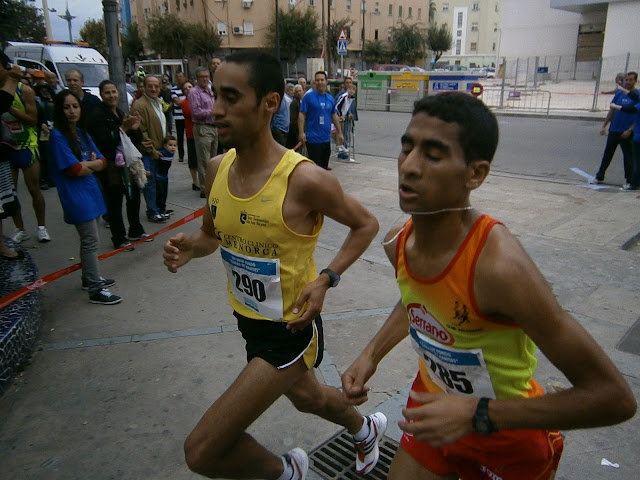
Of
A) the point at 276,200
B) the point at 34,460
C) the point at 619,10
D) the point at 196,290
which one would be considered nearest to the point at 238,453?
the point at 276,200

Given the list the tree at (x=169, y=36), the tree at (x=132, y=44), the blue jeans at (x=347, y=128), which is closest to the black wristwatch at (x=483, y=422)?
the blue jeans at (x=347, y=128)

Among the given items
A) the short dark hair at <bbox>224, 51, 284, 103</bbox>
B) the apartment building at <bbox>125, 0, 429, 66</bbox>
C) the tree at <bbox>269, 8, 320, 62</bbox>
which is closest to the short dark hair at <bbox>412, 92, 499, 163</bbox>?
the short dark hair at <bbox>224, 51, 284, 103</bbox>

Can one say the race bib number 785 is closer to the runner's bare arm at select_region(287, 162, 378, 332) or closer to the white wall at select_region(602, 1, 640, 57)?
the runner's bare arm at select_region(287, 162, 378, 332)

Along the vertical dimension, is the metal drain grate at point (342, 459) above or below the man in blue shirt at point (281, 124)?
below

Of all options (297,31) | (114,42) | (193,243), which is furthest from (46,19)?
(193,243)

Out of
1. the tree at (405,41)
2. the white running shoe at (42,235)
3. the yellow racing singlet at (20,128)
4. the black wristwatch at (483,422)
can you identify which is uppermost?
the tree at (405,41)

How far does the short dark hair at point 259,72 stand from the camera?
7.17 feet

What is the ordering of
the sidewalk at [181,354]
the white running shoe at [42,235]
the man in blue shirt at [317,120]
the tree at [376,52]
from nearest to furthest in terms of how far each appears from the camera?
1. the sidewalk at [181,354]
2. the white running shoe at [42,235]
3. the man in blue shirt at [317,120]
4. the tree at [376,52]

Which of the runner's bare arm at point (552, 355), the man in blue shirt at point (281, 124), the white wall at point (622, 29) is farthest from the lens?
the white wall at point (622, 29)

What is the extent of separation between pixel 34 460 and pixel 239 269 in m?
1.61

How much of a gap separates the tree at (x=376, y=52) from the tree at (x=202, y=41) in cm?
2052

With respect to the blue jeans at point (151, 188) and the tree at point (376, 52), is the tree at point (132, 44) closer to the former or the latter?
the tree at point (376, 52)

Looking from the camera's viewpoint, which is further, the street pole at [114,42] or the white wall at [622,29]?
the white wall at [622,29]

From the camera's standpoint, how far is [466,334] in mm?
1493
